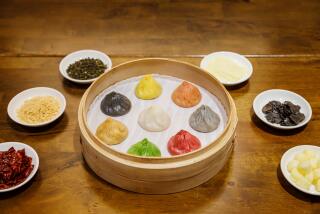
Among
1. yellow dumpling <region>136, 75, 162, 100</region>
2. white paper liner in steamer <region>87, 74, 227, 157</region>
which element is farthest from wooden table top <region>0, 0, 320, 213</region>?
yellow dumpling <region>136, 75, 162, 100</region>

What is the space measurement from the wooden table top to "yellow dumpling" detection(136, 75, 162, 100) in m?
0.38

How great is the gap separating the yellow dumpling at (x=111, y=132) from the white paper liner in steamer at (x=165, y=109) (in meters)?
0.03

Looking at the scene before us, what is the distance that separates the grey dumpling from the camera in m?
2.08

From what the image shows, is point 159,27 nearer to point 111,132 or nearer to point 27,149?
point 111,132

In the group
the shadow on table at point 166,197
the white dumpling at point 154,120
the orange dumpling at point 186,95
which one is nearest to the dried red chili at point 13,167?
the shadow on table at point 166,197

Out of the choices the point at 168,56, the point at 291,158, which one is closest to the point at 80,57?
the point at 168,56

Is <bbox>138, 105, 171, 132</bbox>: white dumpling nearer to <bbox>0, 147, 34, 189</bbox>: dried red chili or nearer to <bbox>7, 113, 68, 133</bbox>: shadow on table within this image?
<bbox>7, 113, 68, 133</bbox>: shadow on table

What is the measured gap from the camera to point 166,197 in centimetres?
189

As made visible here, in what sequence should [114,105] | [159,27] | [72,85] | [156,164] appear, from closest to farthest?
[156,164], [114,105], [72,85], [159,27]

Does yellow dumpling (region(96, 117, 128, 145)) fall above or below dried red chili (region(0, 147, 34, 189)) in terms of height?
above

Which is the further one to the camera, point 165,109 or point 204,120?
point 165,109

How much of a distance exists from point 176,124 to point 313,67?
1.05 m

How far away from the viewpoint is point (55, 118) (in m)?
2.18

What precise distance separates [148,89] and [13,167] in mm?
798
